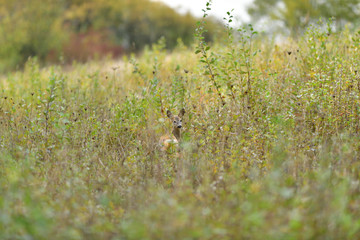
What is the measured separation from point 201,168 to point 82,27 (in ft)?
123

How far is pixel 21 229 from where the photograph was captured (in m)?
2.53

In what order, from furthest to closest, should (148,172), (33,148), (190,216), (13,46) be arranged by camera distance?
1. (13,46)
2. (33,148)
3. (148,172)
4. (190,216)

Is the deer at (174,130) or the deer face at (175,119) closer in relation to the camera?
the deer at (174,130)

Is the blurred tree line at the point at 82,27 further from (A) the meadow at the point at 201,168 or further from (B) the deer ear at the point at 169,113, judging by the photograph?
(B) the deer ear at the point at 169,113

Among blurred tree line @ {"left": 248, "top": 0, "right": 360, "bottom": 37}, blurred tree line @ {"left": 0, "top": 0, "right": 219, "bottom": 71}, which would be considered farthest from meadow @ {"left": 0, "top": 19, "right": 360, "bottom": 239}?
blurred tree line @ {"left": 0, "top": 0, "right": 219, "bottom": 71}

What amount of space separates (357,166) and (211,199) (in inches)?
50.3

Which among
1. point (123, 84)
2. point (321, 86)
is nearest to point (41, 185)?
point (321, 86)

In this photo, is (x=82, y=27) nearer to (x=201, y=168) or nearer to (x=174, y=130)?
(x=174, y=130)

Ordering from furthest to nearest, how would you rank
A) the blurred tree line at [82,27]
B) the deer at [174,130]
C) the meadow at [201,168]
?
the blurred tree line at [82,27]
the deer at [174,130]
the meadow at [201,168]

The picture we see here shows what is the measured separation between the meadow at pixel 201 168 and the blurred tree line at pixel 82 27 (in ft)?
64.5

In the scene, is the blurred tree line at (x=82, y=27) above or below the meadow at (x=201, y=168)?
above

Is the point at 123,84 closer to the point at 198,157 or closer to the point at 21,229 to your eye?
the point at 198,157

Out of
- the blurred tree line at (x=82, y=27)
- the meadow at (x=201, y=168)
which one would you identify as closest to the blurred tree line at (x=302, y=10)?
the blurred tree line at (x=82, y=27)

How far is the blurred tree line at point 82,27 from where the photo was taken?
86.4 feet
